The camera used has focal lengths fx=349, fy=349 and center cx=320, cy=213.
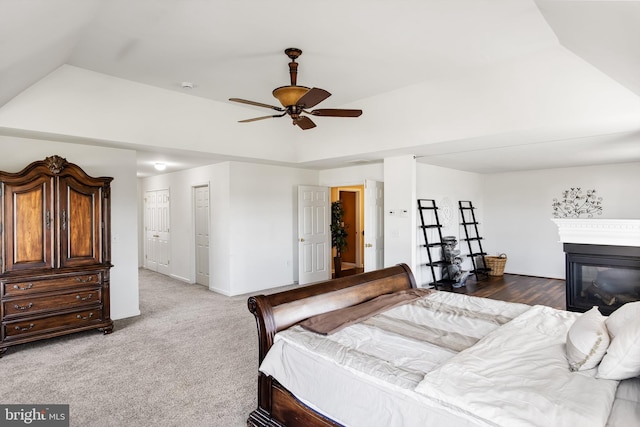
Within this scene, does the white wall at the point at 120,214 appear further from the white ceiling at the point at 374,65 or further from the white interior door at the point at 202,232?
the white interior door at the point at 202,232

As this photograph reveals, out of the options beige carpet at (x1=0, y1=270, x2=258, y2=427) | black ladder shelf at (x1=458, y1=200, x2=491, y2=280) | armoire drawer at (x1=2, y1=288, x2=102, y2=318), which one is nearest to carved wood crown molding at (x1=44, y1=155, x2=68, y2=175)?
armoire drawer at (x1=2, y1=288, x2=102, y2=318)

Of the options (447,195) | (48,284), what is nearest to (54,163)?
(48,284)

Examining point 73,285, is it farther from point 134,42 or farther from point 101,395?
point 134,42

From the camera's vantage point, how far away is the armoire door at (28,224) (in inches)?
140

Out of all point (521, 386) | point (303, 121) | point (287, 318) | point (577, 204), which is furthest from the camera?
point (577, 204)

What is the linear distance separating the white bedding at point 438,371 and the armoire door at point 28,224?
3114 millimetres

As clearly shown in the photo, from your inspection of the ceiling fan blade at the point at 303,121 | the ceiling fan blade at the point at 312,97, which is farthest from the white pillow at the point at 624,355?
the ceiling fan blade at the point at 303,121

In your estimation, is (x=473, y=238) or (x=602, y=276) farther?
(x=473, y=238)

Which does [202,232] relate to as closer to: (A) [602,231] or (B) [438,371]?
(B) [438,371]

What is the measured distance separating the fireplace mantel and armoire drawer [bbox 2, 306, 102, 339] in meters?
5.64

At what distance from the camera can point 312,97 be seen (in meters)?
2.81

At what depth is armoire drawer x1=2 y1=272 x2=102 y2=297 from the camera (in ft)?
11.7

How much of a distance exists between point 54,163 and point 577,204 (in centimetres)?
849

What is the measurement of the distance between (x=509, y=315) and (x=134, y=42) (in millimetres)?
3863
